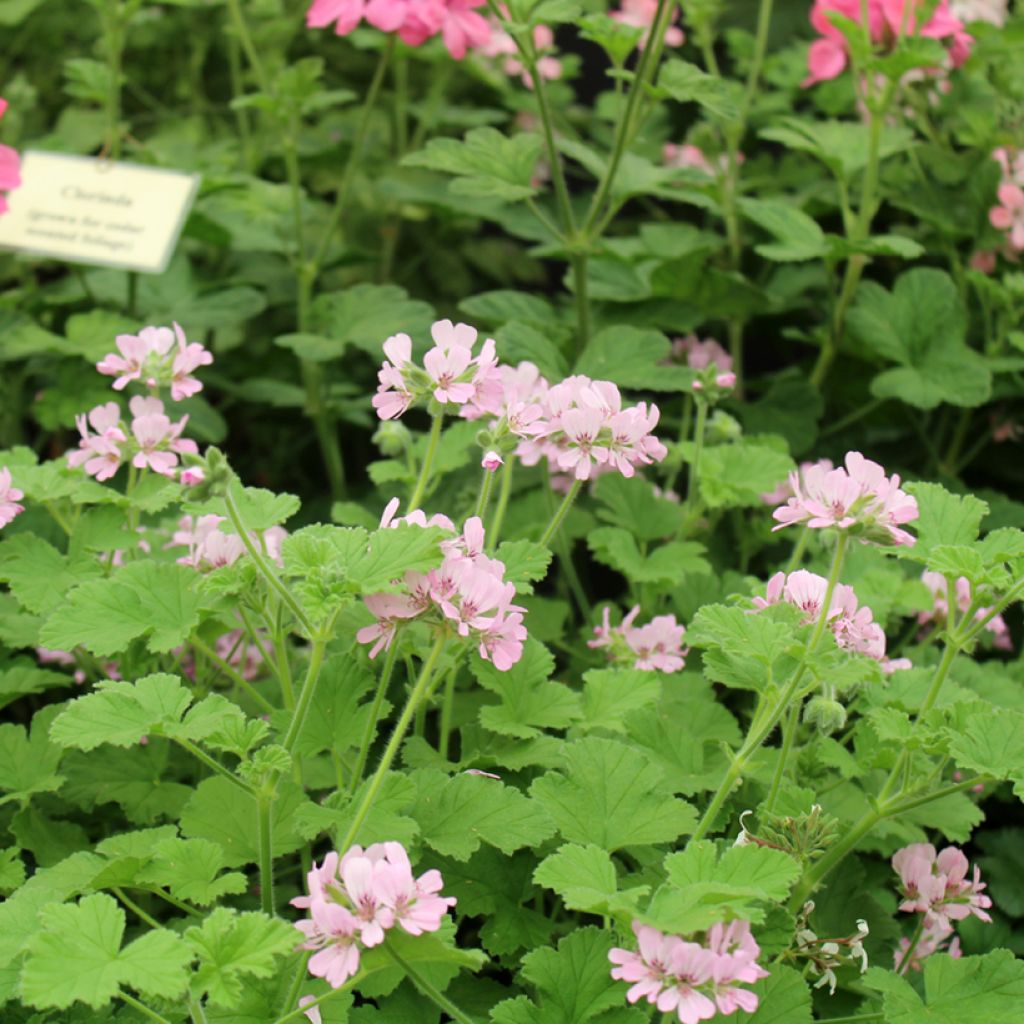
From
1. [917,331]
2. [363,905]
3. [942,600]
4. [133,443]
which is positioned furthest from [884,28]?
[363,905]

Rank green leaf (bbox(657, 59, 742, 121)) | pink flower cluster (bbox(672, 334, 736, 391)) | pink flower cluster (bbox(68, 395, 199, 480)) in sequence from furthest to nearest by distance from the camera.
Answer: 1. pink flower cluster (bbox(672, 334, 736, 391))
2. green leaf (bbox(657, 59, 742, 121))
3. pink flower cluster (bbox(68, 395, 199, 480))

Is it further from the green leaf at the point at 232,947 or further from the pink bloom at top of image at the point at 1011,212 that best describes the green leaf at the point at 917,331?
the green leaf at the point at 232,947

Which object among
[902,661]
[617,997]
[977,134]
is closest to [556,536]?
[902,661]

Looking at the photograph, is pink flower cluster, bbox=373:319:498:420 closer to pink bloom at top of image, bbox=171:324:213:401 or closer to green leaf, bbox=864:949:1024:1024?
pink bloom at top of image, bbox=171:324:213:401

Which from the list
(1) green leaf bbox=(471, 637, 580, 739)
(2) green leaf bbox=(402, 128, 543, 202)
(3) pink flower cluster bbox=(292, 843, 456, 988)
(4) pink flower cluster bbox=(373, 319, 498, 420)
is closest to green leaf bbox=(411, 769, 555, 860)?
(1) green leaf bbox=(471, 637, 580, 739)

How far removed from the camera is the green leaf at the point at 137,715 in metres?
1.04

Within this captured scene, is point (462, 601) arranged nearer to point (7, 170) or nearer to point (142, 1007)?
point (142, 1007)

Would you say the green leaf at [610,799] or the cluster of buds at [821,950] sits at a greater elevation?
the green leaf at [610,799]

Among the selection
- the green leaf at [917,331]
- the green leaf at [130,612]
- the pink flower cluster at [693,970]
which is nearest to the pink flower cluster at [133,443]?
the green leaf at [130,612]

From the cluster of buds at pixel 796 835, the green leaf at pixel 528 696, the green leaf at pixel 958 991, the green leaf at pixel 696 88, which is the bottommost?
the green leaf at pixel 958 991

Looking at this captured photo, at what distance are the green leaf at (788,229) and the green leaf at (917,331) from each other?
139mm

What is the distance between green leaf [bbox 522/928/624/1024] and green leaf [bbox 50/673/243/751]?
31 cm

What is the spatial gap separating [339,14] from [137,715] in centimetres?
128

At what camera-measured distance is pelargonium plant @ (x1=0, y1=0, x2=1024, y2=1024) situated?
1.01 metres
